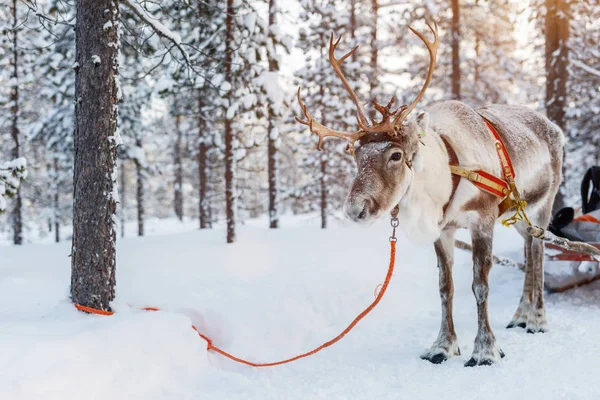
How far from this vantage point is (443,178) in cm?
431

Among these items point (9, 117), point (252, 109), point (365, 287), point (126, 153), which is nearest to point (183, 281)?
point (365, 287)

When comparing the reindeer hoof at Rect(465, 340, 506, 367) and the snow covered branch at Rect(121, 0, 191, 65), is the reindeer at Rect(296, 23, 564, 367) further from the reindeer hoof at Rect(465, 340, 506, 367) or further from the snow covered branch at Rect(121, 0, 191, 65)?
the snow covered branch at Rect(121, 0, 191, 65)

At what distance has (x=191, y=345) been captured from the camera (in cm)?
417

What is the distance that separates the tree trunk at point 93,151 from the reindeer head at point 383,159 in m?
2.12

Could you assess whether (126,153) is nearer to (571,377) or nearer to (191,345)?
(191,345)

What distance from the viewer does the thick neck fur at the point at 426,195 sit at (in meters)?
4.17

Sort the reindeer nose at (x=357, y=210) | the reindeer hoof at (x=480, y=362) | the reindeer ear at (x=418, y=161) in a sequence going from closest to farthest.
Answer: the reindeer nose at (x=357, y=210) < the reindeer ear at (x=418, y=161) < the reindeer hoof at (x=480, y=362)

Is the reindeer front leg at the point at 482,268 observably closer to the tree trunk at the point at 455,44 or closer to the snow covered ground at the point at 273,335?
the snow covered ground at the point at 273,335

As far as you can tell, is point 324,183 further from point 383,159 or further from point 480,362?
point 383,159

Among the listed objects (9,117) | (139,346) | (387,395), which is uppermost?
(9,117)

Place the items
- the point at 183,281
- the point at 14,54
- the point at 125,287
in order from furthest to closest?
the point at 14,54 → the point at 183,281 → the point at 125,287

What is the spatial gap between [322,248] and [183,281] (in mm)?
3730

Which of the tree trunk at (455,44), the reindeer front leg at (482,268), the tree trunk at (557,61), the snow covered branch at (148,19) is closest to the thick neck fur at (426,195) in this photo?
the reindeer front leg at (482,268)

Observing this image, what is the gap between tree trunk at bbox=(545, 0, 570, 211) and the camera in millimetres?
11414
